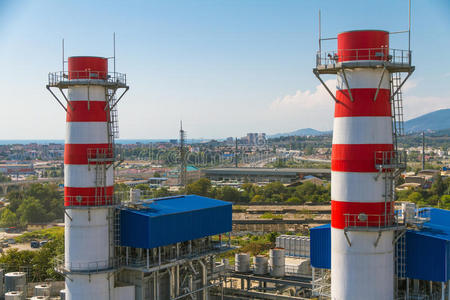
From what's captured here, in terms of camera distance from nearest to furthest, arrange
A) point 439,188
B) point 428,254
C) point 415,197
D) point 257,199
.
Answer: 1. point 428,254
2. point 415,197
3. point 439,188
4. point 257,199

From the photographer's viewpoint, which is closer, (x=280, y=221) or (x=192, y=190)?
(x=280, y=221)

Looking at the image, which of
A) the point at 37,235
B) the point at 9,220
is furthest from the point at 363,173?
the point at 9,220

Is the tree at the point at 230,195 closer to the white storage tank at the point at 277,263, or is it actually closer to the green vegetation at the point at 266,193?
the green vegetation at the point at 266,193

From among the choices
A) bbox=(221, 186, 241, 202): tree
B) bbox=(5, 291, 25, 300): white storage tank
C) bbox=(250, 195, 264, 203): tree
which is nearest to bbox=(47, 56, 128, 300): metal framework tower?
bbox=(5, 291, 25, 300): white storage tank

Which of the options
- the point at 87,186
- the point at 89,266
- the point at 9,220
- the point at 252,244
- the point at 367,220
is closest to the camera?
the point at 367,220

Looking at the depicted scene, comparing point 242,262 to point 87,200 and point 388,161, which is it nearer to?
point 87,200

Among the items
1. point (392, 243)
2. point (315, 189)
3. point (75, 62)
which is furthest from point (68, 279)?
point (315, 189)

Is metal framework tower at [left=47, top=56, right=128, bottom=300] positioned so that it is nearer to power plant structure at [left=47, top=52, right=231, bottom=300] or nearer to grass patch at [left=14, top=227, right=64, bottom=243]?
power plant structure at [left=47, top=52, right=231, bottom=300]

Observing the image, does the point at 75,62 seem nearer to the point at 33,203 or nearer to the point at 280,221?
the point at 280,221
